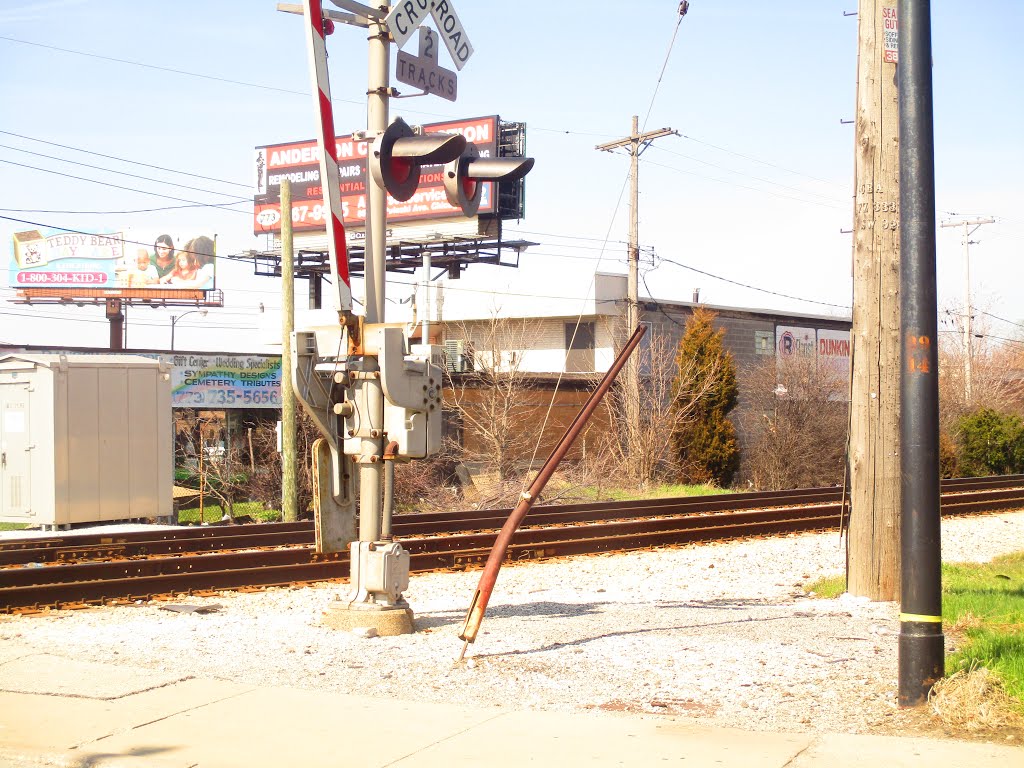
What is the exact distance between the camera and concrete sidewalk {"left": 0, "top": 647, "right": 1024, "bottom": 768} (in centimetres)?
559

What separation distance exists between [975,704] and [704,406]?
30.8m

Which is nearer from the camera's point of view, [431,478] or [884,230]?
[884,230]

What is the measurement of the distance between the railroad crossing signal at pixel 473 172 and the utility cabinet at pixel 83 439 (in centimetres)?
1137

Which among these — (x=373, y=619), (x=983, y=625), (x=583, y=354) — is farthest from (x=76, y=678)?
(x=583, y=354)

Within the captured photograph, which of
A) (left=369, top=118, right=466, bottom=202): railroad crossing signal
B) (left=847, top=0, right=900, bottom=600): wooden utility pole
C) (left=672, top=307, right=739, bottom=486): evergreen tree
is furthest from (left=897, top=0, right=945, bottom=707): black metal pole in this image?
(left=672, top=307, right=739, bottom=486): evergreen tree

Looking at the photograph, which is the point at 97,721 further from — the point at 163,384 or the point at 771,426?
the point at 771,426

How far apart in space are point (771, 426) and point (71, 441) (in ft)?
90.8

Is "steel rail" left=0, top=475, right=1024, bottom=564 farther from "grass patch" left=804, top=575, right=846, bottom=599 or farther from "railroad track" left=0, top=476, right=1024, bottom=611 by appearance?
"grass patch" left=804, top=575, right=846, bottom=599

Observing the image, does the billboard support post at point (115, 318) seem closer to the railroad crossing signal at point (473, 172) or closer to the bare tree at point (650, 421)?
the bare tree at point (650, 421)

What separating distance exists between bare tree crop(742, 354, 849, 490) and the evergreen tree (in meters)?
3.13

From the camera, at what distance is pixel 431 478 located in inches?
1072

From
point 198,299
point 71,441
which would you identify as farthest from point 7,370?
point 198,299

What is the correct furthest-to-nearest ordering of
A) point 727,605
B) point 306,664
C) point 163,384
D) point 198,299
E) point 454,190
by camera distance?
1. point 198,299
2. point 163,384
3. point 727,605
4. point 454,190
5. point 306,664

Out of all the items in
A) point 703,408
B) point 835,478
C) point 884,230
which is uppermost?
point 884,230
